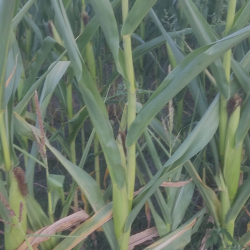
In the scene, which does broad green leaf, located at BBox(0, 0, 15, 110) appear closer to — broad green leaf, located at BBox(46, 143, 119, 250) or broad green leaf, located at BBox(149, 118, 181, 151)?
broad green leaf, located at BBox(46, 143, 119, 250)

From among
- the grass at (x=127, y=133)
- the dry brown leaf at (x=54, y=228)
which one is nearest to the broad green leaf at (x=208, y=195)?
the grass at (x=127, y=133)

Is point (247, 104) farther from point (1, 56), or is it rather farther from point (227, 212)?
point (1, 56)

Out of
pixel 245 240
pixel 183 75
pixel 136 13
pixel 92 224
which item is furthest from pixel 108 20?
pixel 245 240

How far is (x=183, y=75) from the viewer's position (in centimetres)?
54

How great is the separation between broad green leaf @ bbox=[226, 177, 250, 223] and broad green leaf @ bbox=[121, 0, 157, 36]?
15.5 inches

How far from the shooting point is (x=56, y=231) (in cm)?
69

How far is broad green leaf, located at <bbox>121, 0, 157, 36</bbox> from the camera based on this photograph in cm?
53

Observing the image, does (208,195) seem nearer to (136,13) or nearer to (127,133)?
(127,133)

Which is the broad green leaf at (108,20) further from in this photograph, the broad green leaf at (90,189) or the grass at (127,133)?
the broad green leaf at (90,189)

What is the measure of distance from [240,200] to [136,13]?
435 mm

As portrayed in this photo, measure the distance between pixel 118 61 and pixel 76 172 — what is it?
0.83ft

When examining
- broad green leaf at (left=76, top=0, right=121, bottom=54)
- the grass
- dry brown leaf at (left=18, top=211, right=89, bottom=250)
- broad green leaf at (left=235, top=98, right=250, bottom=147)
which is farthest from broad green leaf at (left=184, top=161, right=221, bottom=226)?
broad green leaf at (left=76, top=0, right=121, bottom=54)

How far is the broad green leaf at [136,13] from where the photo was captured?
0.53 metres

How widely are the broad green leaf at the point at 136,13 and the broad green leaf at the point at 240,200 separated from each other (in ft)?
1.29
